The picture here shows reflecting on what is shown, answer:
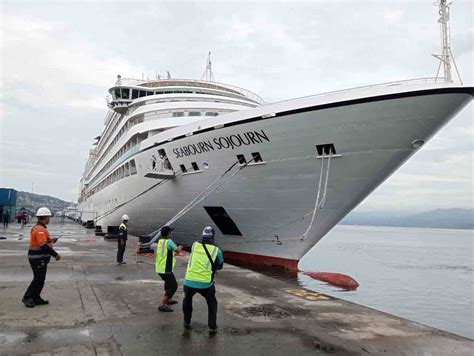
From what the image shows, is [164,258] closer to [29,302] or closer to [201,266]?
[201,266]

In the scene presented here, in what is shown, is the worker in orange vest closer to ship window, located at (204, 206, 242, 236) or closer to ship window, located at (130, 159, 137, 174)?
ship window, located at (204, 206, 242, 236)

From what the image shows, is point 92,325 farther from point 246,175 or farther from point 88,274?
point 246,175

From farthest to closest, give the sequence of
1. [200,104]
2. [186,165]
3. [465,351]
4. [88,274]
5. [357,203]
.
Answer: [200,104]
[186,165]
[357,203]
[88,274]
[465,351]

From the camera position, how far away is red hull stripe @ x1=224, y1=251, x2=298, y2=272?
14.0m

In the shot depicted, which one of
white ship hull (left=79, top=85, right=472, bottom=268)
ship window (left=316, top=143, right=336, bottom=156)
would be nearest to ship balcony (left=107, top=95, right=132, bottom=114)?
Answer: white ship hull (left=79, top=85, right=472, bottom=268)

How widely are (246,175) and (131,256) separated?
466 cm

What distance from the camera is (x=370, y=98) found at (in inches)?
433

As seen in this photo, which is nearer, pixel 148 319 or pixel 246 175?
pixel 148 319

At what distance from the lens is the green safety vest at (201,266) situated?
5434 mm

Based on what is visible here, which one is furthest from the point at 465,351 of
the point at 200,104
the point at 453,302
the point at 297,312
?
the point at 200,104

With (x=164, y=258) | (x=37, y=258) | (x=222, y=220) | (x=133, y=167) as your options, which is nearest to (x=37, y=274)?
(x=37, y=258)

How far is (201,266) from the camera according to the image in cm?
546

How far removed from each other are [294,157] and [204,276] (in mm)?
7630

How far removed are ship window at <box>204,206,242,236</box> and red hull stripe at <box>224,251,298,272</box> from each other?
0.81m
